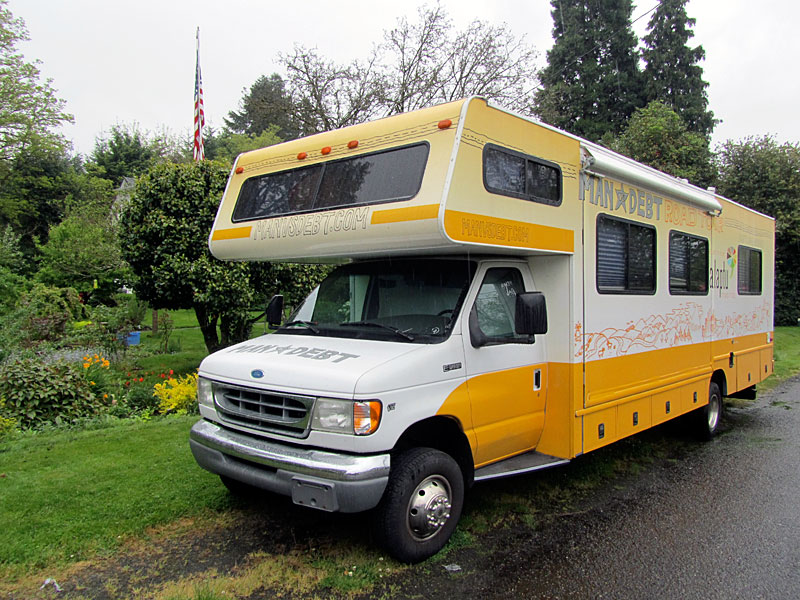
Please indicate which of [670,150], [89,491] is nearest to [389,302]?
[89,491]

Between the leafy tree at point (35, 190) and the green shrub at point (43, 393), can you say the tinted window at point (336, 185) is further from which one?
the leafy tree at point (35, 190)

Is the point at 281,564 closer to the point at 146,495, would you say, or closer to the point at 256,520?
the point at 256,520

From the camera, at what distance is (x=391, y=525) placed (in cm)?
366

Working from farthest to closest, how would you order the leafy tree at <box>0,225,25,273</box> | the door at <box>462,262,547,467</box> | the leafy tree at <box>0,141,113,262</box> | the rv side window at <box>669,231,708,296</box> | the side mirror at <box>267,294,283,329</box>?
the leafy tree at <box>0,141,113,262</box> → the leafy tree at <box>0,225,25,273</box> → the rv side window at <box>669,231,708,296</box> → the side mirror at <box>267,294,283,329</box> → the door at <box>462,262,547,467</box>

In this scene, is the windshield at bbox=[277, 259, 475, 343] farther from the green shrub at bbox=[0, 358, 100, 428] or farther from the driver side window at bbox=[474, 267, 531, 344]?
the green shrub at bbox=[0, 358, 100, 428]

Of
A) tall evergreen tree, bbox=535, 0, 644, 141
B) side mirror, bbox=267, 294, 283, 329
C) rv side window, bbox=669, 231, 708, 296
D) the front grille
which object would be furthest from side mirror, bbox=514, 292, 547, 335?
tall evergreen tree, bbox=535, 0, 644, 141

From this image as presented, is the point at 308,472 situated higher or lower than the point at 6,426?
higher

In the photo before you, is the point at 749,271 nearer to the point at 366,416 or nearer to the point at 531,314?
the point at 531,314

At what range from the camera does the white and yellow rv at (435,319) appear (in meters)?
3.67

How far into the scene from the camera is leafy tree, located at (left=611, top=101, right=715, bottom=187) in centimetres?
2059

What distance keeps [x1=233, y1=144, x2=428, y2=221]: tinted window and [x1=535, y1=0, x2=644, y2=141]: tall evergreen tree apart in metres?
36.6

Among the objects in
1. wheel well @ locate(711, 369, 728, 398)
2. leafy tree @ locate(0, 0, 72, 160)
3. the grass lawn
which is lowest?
the grass lawn

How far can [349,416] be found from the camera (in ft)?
11.4

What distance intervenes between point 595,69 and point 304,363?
138 feet
